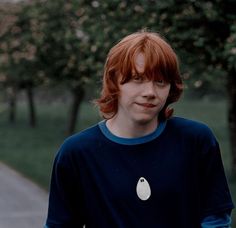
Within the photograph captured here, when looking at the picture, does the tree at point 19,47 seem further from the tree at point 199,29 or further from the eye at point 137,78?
the eye at point 137,78

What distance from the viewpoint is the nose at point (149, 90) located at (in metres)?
2.19

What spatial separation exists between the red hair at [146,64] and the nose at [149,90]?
2 cm

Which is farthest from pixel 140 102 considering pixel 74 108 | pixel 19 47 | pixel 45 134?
pixel 45 134

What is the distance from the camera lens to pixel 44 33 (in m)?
15.2

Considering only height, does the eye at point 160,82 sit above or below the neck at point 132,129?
above

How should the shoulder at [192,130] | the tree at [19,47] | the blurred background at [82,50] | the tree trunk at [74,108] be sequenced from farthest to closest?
1. the tree trunk at [74,108]
2. the tree at [19,47]
3. the blurred background at [82,50]
4. the shoulder at [192,130]

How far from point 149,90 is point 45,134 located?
1992 centimetres

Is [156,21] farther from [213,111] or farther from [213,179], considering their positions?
[213,111]

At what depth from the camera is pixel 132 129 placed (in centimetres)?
226

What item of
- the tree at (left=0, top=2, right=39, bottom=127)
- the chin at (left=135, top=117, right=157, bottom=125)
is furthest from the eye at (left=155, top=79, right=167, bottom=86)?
the tree at (left=0, top=2, right=39, bottom=127)

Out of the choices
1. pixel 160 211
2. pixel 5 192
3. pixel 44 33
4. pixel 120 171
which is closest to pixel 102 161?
pixel 120 171

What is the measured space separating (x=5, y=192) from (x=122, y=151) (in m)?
9.05

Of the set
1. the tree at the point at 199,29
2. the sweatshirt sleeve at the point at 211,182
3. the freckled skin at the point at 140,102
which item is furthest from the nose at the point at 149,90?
the tree at the point at 199,29

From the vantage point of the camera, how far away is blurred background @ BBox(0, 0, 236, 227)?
9.29 meters
